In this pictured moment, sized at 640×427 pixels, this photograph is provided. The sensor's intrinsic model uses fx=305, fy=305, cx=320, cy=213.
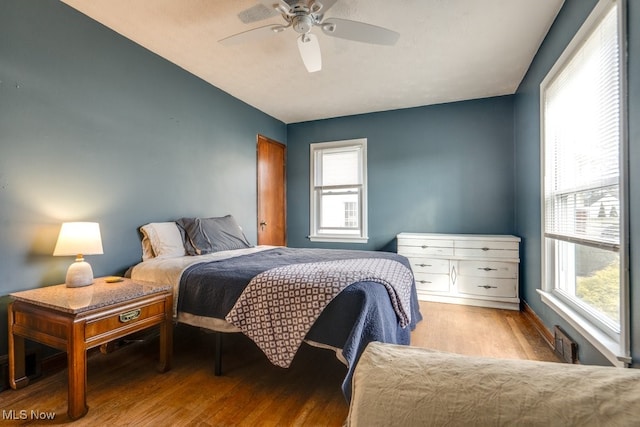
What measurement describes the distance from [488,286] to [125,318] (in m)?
3.58

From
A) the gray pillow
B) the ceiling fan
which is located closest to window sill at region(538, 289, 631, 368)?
the ceiling fan

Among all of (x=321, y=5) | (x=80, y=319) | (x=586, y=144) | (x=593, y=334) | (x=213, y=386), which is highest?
(x=321, y=5)

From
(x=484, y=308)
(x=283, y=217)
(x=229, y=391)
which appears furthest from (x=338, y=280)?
(x=283, y=217)

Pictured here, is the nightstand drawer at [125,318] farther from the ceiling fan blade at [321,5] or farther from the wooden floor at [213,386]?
the ceiling fan blade at [321,5]

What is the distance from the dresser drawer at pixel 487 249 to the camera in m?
3.48

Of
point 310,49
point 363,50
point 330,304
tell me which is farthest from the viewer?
point 363,50

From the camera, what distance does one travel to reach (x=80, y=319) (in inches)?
61.9

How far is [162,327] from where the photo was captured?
205cm

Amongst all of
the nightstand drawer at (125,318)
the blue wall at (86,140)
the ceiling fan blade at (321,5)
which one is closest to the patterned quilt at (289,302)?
the nightstand drawer at (125,318)

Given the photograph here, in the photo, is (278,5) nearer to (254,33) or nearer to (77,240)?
(254,33)

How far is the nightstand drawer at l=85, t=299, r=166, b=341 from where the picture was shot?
1641mm

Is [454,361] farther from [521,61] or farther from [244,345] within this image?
[521,61]

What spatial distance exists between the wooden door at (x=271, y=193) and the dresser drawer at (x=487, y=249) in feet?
8.47

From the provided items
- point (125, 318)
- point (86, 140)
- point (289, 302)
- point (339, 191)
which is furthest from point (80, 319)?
point (339, 191)
